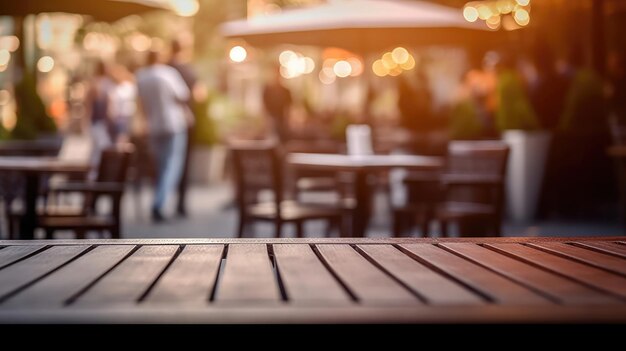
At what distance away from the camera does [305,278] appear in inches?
65.6

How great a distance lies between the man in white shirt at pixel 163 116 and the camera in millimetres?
10438

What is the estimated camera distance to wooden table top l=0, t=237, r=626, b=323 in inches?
52.3

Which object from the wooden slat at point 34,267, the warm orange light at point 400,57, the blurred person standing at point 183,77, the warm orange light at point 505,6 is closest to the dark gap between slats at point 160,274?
the wooden slat at point 34,267

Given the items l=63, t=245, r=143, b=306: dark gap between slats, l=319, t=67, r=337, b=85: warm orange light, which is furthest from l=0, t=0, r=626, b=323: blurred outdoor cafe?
l=319, t=67, r=337, b=85: warm orange light

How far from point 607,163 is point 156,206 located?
5.37 m

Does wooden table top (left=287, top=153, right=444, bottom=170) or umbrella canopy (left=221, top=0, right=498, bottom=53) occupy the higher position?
umbrella canopy (left=221, top=0, right=498, bottom=53)

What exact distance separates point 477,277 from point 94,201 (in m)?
5.54

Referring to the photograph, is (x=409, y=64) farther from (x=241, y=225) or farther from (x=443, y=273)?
(x=443, y=273)

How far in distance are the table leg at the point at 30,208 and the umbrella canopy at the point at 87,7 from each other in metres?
2.41

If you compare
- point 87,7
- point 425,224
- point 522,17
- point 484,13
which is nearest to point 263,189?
point 425,224

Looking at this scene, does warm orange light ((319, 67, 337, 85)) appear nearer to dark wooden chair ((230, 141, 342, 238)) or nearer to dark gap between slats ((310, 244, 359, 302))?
dark wooden chair ((230, 141, 342, 238))

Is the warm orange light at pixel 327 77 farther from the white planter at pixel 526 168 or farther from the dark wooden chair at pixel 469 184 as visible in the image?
the dark wooden chair at pixel 469 184

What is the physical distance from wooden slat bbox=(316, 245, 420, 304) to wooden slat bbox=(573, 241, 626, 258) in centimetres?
56
